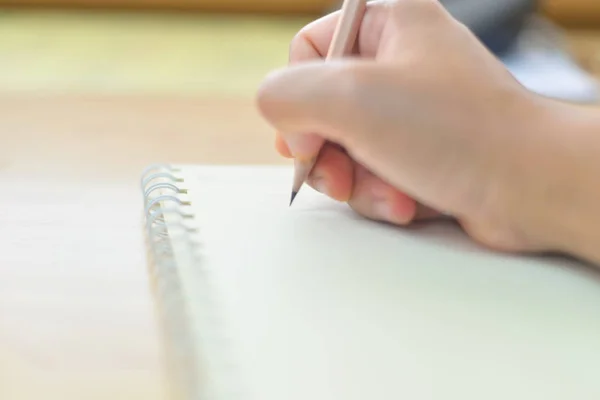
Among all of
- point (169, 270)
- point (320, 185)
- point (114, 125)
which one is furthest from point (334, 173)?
point (114, 125)

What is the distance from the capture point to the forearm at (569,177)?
0.45 metres

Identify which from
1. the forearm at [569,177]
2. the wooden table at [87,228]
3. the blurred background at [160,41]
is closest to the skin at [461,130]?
the forearm at [569,177]

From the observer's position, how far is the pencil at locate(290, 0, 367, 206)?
1.70 ft

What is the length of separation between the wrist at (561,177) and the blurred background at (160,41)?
1.50 feet

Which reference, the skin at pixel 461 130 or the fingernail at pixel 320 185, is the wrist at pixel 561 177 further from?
the fingernail at pixel 320 185

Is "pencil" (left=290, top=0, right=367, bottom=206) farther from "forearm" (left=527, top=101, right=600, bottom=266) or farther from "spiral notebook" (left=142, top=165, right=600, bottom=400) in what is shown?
"forearm" (left=527, top=101, right=600, bottom=266)

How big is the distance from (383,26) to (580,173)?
156mm

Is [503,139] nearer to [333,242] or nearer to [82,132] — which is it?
[333,242]

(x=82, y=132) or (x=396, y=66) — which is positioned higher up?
(x=396, y=66)

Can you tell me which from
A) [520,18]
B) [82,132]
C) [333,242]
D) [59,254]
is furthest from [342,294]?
[520,18]

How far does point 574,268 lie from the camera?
472mm

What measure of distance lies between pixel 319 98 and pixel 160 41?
2.10ft

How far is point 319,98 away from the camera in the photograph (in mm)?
461

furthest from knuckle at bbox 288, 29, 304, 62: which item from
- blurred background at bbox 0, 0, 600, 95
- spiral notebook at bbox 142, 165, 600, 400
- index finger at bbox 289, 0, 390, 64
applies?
blurred background at bbox 0, 0, 600, 95
